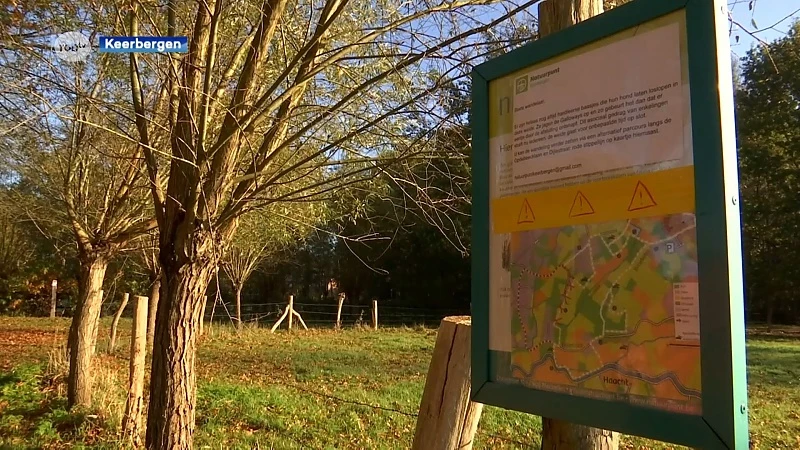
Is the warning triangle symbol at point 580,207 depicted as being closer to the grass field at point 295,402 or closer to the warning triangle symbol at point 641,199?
the warning triangle symbol at point 641,199

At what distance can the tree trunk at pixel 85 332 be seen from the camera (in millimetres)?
7449

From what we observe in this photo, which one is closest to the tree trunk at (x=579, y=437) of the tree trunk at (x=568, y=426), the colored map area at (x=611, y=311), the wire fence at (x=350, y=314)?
the tree trunk at (x=568, y=426)

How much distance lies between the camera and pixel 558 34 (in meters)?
1.74

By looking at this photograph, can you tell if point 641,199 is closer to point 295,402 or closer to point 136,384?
point 136,384

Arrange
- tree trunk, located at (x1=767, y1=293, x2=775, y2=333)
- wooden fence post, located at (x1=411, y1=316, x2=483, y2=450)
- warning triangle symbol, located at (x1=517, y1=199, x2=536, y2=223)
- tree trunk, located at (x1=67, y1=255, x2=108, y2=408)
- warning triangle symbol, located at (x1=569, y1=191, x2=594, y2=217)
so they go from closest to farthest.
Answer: warning triangle symbol, located at (x1=569, y1=191, x2=594, y2=217) < warning triangle symbol, located at (x1=517, y1=199, x2=536, y2=223) < wooden fence post, located at (x1=411, y1=316, x2=483, y2=450) < tree trunk, located at (x1=67, y1=255, x2=108, y2=408) < tree trunk, located at (x1=767, y1=293, x2=775, y2=333)

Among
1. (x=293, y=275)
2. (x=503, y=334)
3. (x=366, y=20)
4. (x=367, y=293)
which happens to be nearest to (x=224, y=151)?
(x=366, y=20)

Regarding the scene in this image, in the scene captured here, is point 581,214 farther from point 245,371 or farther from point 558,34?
point 245,371

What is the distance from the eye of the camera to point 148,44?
383 centimetres

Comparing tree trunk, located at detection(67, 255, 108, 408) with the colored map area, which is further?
tree trunk, located at detection(67, 255, 108, 408)

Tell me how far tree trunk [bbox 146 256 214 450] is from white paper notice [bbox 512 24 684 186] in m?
2.84

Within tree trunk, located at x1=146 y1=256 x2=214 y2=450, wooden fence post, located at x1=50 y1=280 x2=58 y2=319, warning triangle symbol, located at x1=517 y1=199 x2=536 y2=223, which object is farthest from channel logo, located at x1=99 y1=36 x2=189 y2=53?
wooden fence post, located at x1=50 y1=280 x2=58 y2=319

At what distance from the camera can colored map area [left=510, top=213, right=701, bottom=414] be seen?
54.5 inches

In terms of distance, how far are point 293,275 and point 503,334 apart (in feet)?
104

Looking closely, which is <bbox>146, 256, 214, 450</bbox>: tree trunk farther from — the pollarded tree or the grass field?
the pollarded tree
